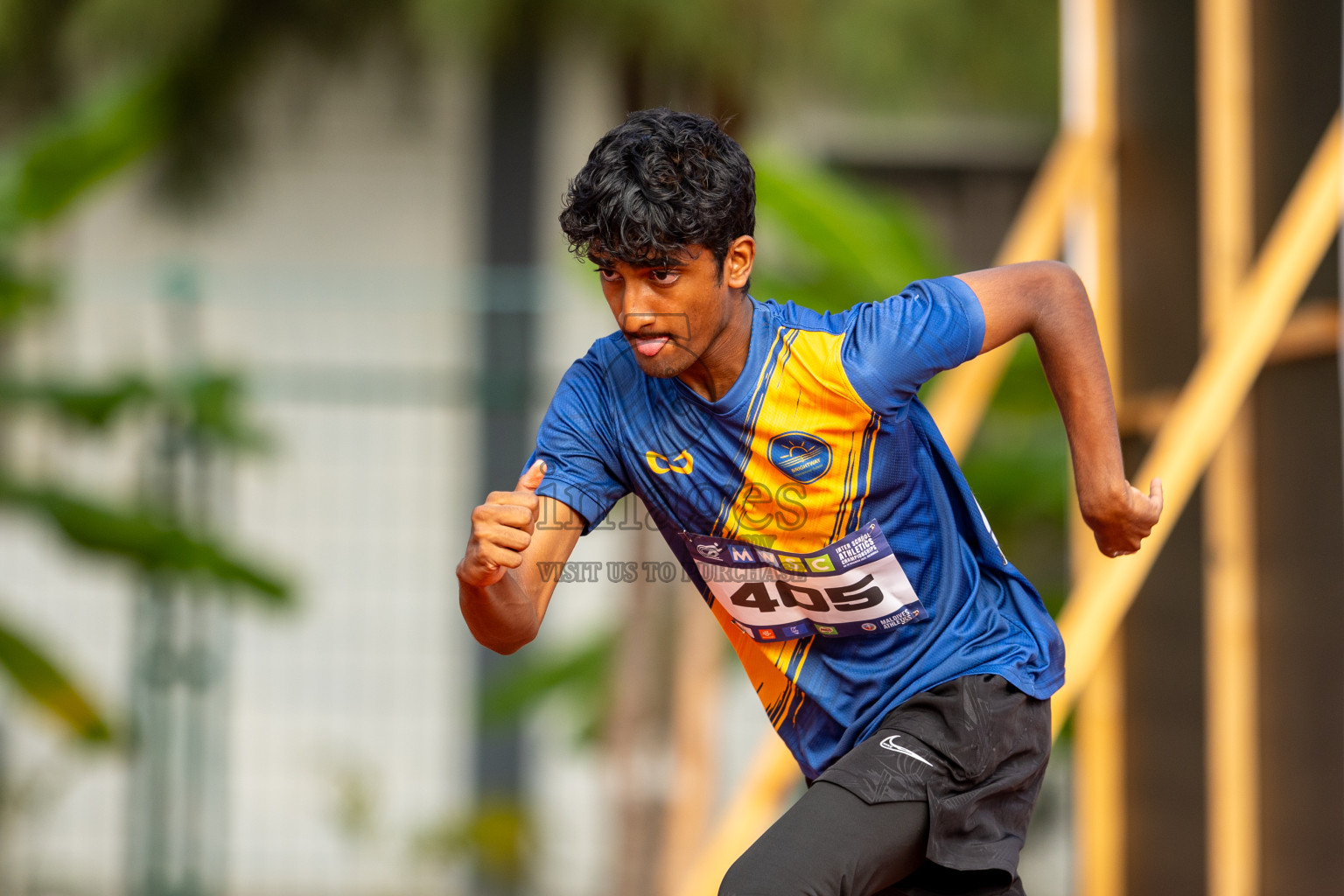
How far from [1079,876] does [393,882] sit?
10.5 feet

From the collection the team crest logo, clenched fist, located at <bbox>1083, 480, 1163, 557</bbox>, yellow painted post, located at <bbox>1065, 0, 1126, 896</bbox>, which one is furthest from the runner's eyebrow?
yellow painted post, located at <bbox>1065, 0, 1126, 896</bbox>

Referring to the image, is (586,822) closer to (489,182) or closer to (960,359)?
(489,182)

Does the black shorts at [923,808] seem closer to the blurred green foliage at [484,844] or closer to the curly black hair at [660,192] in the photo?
the curly black hair at [660,192]

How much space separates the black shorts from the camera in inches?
73.4

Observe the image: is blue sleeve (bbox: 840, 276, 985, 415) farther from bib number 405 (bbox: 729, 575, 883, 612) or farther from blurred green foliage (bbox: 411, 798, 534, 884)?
blurred green foliage (bbox: 411, 798, 534, 884)

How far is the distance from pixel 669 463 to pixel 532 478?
0.27 meters

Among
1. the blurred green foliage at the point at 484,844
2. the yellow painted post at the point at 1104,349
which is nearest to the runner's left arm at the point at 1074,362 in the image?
the yellow painted post at the point at 1104,349

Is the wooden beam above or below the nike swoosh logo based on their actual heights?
above

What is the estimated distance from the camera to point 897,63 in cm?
589

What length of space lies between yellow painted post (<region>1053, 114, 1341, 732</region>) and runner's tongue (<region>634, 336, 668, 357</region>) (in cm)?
186

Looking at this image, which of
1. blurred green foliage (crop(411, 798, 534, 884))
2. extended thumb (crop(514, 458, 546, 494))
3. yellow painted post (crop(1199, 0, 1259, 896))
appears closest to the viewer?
extended thumb (crop(514, 458, 546, 494))

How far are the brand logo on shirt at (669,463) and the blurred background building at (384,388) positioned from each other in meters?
2.79

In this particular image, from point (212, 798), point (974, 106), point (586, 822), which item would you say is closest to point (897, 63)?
point (974, 106)

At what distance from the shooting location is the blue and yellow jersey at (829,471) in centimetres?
200
